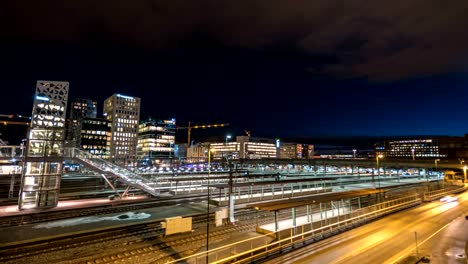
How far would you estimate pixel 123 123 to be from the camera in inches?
6033

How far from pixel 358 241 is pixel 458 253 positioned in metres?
5.04

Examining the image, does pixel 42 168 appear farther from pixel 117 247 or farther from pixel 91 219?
pixel 117 247

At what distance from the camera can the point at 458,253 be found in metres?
14.2

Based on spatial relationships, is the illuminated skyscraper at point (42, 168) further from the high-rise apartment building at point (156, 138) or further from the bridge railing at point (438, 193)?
the high-rise apartment building at point (156, 138)

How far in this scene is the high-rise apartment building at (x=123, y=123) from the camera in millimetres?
148250

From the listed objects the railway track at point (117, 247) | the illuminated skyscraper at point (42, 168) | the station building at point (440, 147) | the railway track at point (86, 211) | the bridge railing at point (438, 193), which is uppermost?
the station building at point (440, 147)

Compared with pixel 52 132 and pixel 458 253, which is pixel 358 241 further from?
pixel 52 132

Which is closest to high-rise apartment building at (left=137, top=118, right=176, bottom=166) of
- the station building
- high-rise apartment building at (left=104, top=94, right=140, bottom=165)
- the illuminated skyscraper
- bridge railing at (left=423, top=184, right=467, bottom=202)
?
high-rise apartment building at (left=104, top=94, right=140, bottom=165)

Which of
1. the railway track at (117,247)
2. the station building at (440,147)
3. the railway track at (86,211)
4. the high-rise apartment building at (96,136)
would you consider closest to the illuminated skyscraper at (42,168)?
the railway track at (86,211)

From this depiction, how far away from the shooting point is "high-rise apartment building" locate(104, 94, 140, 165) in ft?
486

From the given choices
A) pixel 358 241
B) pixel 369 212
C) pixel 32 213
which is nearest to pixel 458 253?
pixel 358 241

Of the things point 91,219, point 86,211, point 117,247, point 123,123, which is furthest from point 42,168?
point 123,123

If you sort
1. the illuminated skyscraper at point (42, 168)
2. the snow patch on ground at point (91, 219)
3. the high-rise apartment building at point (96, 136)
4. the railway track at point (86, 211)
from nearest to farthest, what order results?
the snow patch on ground at point (91, 219) → the railway track at point (86, 211) → the illuminated skyscraper at point (42, 168) → the high-rise apartment building at point (96, 136)

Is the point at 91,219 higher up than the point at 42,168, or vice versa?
the point at 42,168
